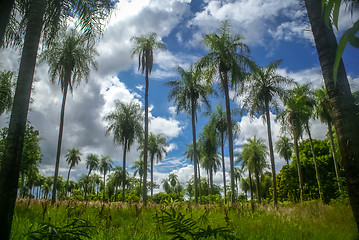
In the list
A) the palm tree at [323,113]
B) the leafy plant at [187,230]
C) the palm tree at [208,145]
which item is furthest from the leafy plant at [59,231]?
the palm tree at [323,113]

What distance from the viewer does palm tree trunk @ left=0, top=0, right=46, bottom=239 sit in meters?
3.21

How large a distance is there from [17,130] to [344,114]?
505cm

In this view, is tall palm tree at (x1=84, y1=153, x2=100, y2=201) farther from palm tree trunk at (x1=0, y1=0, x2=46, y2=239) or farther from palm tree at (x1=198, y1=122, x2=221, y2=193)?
palm tree trunk at (x1=0, y1=0, x2=46, y2=239)

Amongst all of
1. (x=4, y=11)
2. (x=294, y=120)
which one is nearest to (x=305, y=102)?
(x=294, y=120)

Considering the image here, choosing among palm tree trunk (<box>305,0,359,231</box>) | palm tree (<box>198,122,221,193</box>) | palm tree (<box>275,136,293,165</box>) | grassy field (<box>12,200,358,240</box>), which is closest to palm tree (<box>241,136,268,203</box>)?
palm tree (<box>198,122,221,193</box>)

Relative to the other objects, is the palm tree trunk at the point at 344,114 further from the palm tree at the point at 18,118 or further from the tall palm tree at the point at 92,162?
the tall palm tree at the point at 92,162

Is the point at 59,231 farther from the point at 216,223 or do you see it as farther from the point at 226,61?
the point at 226,61

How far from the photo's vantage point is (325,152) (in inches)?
1255

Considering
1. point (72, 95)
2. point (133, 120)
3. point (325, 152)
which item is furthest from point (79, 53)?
point (325, 152)

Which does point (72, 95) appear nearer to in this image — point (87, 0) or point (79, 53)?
point (79, 53)

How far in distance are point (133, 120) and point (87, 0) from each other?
19.5m

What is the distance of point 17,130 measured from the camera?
3.57 meters

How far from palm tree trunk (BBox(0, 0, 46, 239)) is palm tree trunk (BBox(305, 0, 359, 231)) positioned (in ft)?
16.0

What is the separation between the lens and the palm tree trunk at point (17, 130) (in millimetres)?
3213
